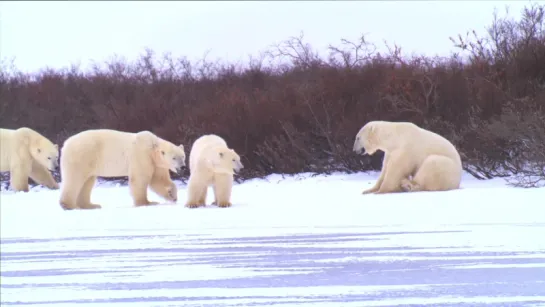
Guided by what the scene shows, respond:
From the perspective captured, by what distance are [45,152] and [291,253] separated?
4.74 meters

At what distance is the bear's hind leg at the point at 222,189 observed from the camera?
6012 mm

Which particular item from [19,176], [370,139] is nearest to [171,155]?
[370,139]

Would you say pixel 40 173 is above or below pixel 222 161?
below

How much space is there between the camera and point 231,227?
4.79 meters

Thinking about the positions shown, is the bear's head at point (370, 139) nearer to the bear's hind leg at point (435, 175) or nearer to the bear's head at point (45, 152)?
the bear's hind leg at point (435, 175)

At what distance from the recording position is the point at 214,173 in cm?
599

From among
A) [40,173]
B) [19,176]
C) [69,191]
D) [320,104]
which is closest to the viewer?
[69,191]

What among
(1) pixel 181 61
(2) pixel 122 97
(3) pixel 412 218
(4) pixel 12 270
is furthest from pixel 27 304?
(1) pixel 181 61

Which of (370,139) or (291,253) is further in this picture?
(370,139)

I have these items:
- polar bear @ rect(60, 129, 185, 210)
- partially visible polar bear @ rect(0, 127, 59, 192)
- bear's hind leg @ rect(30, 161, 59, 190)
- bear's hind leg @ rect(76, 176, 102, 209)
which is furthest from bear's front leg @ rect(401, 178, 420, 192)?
bear's hind leg @ rect(30, 161, 59, 190)

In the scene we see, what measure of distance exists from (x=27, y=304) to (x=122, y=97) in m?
9.53

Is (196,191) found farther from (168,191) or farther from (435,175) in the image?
(435,175)

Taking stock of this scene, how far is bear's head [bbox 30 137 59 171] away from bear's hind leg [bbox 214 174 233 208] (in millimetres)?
2493

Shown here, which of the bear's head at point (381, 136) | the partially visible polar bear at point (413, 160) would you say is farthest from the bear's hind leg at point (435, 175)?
the bear's head at point (381, 136)
